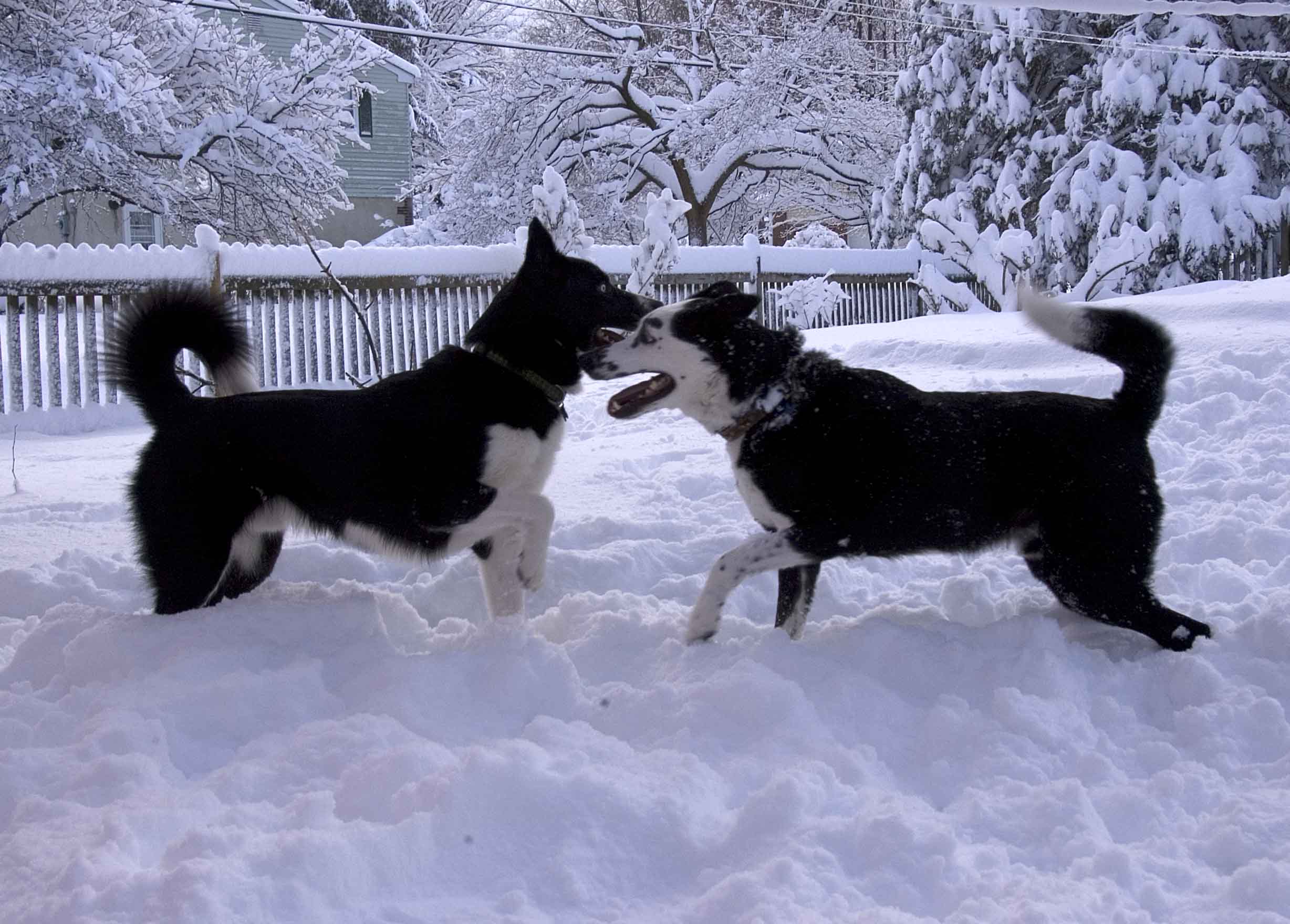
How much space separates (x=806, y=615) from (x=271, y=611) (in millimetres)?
1627

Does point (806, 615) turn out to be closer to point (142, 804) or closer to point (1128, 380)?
point (1128, 380)

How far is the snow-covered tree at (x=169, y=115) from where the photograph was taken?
14844 mm

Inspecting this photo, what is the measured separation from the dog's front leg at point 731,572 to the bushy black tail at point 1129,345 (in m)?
1.00

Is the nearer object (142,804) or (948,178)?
(142,804)

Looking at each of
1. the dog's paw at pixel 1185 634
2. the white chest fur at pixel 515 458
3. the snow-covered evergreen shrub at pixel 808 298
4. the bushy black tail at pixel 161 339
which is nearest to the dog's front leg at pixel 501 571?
the white chest fur at pixel 515 458

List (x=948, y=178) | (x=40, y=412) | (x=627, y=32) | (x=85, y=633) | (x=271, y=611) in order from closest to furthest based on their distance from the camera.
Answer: (x=85, y=633)
(x=271, y=611)
(x=40, y=412)
(x=948, y=178)
(x=627, y=32)

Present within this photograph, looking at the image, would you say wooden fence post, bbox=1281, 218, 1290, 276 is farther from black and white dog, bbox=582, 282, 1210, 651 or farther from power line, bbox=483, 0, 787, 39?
black and white dog, bbox=582, 282, 1210, 651

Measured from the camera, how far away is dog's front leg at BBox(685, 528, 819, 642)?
3.07 m

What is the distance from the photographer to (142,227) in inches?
898

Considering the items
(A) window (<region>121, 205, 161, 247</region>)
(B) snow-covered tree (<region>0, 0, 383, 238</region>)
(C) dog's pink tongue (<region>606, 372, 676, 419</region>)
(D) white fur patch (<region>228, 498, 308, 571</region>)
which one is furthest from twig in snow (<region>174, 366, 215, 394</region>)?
(A) window (<region>121, 205, 161, 247</region>)

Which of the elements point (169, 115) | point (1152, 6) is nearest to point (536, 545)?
point (1152, 6)

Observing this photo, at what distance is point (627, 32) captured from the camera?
21.9 metres

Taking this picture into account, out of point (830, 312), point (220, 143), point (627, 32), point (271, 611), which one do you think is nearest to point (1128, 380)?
point (271, 611)

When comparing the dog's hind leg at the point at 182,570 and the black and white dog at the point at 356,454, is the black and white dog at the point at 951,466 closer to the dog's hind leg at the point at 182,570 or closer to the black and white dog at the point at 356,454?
the black and white dog at the point at 356,454
